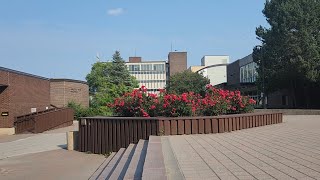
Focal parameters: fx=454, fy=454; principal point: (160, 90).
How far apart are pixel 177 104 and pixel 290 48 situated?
3209cm

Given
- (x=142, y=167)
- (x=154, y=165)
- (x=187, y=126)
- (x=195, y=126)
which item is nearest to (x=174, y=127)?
(x=187, y=126)

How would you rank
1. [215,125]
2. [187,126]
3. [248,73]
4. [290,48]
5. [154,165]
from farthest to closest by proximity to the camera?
[248,73]
[290,48]
[215,125]
[187,126]
[154,165]

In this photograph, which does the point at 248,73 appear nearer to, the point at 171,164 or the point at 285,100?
the point at 285,100

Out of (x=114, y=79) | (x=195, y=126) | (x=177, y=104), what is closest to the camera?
(x=195, y=126)

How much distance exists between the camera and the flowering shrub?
15922 millimetres

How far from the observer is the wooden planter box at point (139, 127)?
1456 centimetres

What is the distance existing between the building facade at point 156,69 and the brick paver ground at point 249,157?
4593 inches

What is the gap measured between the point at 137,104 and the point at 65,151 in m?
3.93

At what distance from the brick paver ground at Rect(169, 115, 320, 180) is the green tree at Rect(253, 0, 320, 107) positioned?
3264cm

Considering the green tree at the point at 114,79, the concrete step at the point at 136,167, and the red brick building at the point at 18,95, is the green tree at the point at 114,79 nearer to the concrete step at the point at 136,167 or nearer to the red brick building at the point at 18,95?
the red brick building at the point at 18,95

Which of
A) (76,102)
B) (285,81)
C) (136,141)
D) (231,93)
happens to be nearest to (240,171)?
(136,141)

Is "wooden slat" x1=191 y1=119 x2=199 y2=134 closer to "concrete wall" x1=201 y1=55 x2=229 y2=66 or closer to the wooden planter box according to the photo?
the wooden planter box

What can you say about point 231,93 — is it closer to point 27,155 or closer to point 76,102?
point 27,155

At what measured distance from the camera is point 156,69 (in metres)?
136
